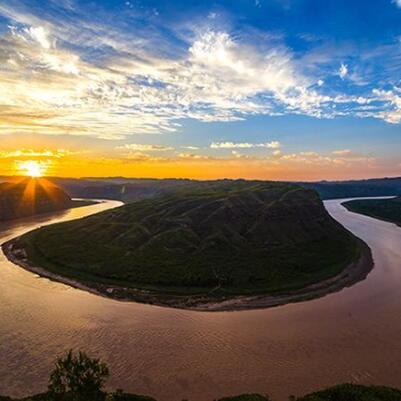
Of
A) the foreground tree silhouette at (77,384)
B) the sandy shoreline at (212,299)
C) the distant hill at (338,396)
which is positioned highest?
the foreground tree silhouette at (77,384)

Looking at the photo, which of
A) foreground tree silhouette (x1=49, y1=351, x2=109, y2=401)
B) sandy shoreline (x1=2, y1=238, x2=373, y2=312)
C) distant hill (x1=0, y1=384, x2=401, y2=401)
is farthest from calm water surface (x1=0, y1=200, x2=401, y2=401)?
foreground tree silhouette (x1=49, y1=351, x2=109, y2=401)

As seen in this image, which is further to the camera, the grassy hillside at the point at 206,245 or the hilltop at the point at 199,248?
the grassy hillside at the point at 206,245

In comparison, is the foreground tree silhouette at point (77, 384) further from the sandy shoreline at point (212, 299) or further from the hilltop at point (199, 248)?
the hilltop at point (199, 248)

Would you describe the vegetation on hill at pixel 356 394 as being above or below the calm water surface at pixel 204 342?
above

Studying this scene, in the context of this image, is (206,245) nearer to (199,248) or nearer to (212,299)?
(199,248)

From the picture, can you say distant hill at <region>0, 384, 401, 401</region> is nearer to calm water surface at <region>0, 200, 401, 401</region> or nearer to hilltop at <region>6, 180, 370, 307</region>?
calm water surface at <region>0, 200, 401, 401</region>

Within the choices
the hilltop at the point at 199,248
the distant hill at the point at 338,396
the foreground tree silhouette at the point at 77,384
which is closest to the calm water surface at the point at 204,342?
the distant hill at the point at 338,396

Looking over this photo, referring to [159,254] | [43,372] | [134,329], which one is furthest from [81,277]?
[43,372]
